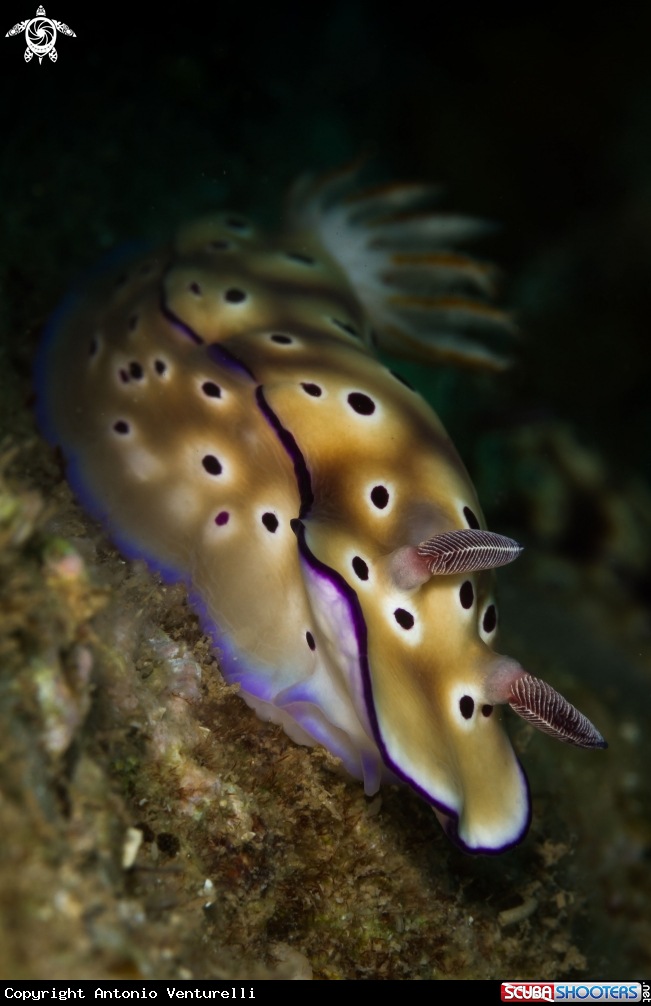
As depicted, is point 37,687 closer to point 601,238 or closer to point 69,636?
point 69,636

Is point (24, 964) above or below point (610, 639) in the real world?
above

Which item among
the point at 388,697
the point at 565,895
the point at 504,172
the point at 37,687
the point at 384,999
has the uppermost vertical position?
the point at 504,172

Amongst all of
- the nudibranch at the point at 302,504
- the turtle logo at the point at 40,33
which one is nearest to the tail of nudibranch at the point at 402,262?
the nudibranch at the point at 302,504

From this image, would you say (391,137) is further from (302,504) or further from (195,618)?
(195,618)

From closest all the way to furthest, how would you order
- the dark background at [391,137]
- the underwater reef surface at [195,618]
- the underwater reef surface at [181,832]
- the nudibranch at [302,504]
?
the underwater reef surface at [181,832] → the underwater reef surface at [195,618] → the nudibranch at [302,504] → the dark background at [391,137]

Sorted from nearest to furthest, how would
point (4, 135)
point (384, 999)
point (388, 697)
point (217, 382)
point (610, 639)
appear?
1. point (388, 697)
2. point (384, 999)
3. point (217, 382)
4. point (4, 135)
5. point (610, 639)

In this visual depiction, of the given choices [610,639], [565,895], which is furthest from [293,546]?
[610,639]

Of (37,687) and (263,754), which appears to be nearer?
(37,687)

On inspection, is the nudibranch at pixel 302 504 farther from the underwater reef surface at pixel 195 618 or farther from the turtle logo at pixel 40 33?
the turtle logo at pixel 40 33
